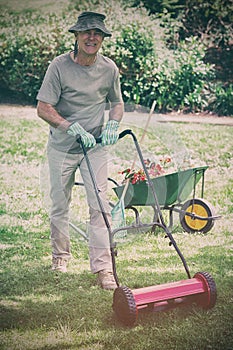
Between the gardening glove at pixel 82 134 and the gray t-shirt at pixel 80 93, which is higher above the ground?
the gray t-shirt at pixel 80 93

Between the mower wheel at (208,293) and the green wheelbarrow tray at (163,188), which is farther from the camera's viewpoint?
the green wheelbarrow tray at (163,188)

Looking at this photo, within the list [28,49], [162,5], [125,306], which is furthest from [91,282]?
[28,49]

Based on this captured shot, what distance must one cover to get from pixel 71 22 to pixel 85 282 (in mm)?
4311

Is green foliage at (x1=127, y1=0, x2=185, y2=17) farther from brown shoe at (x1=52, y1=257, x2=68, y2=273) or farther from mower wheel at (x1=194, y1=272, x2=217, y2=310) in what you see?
mower wheel at (x1=194, y1=272, x2=217, y2=310)

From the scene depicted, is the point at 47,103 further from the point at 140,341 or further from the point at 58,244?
the point at 140,341

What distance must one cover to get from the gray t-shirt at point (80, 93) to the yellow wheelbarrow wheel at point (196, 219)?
999mm

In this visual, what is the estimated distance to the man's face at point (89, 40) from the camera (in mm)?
3287

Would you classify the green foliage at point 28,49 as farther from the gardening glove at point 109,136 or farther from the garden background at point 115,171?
the gardening glove at point 109,136

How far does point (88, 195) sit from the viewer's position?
3432 mm

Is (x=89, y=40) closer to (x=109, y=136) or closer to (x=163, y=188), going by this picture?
(x=109, y=136)

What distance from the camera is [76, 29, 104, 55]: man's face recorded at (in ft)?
10.8

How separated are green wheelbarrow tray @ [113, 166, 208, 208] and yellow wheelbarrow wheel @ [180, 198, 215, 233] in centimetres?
10

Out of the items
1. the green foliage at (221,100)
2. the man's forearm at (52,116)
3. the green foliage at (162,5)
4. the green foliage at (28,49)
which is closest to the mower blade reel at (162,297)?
the man's forearm at (52,116)

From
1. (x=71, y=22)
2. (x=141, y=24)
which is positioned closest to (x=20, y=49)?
(x=71, y=22)
